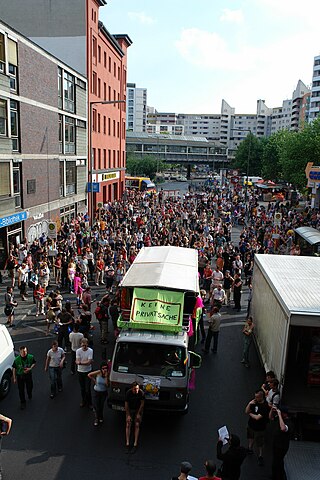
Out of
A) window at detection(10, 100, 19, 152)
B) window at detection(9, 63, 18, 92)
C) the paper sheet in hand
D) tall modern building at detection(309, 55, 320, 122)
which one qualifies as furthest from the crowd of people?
tall modern building at detection(309, 55, 320, 122)

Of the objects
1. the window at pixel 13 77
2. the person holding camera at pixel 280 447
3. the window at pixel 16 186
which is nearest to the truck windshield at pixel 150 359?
the person holding camera at pixel 280 447

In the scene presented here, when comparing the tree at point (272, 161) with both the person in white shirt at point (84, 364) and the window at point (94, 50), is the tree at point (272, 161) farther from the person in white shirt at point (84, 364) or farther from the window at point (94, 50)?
the person in white shirt at point (84, 364)

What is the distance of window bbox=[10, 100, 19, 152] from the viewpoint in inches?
875

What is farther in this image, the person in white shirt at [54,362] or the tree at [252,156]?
the tree at [252,156]

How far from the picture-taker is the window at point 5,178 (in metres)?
21.1

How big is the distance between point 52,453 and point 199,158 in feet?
411

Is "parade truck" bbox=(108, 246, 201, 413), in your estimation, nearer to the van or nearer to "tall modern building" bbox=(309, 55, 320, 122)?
the van

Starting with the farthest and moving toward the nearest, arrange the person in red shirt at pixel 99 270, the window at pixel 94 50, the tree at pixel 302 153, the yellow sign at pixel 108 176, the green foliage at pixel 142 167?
1. the green foliage at pixel 142 167
2. the tree at pixel 302 153
3. the yellow sign at pixel 108 176
4. the window at pixel 94 50
5. the person in red shirt at pixel 99 270

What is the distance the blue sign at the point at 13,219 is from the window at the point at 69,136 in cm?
910

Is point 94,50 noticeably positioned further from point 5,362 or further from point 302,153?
point 5,362

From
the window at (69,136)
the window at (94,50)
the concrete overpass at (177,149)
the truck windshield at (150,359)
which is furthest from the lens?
the concrete overpass at (177,149)

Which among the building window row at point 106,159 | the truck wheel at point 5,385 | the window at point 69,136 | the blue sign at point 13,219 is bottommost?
the truck wheel at point 5,385

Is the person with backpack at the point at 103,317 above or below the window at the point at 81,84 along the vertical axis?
below

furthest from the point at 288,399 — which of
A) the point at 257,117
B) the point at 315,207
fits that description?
the point at 257,117
